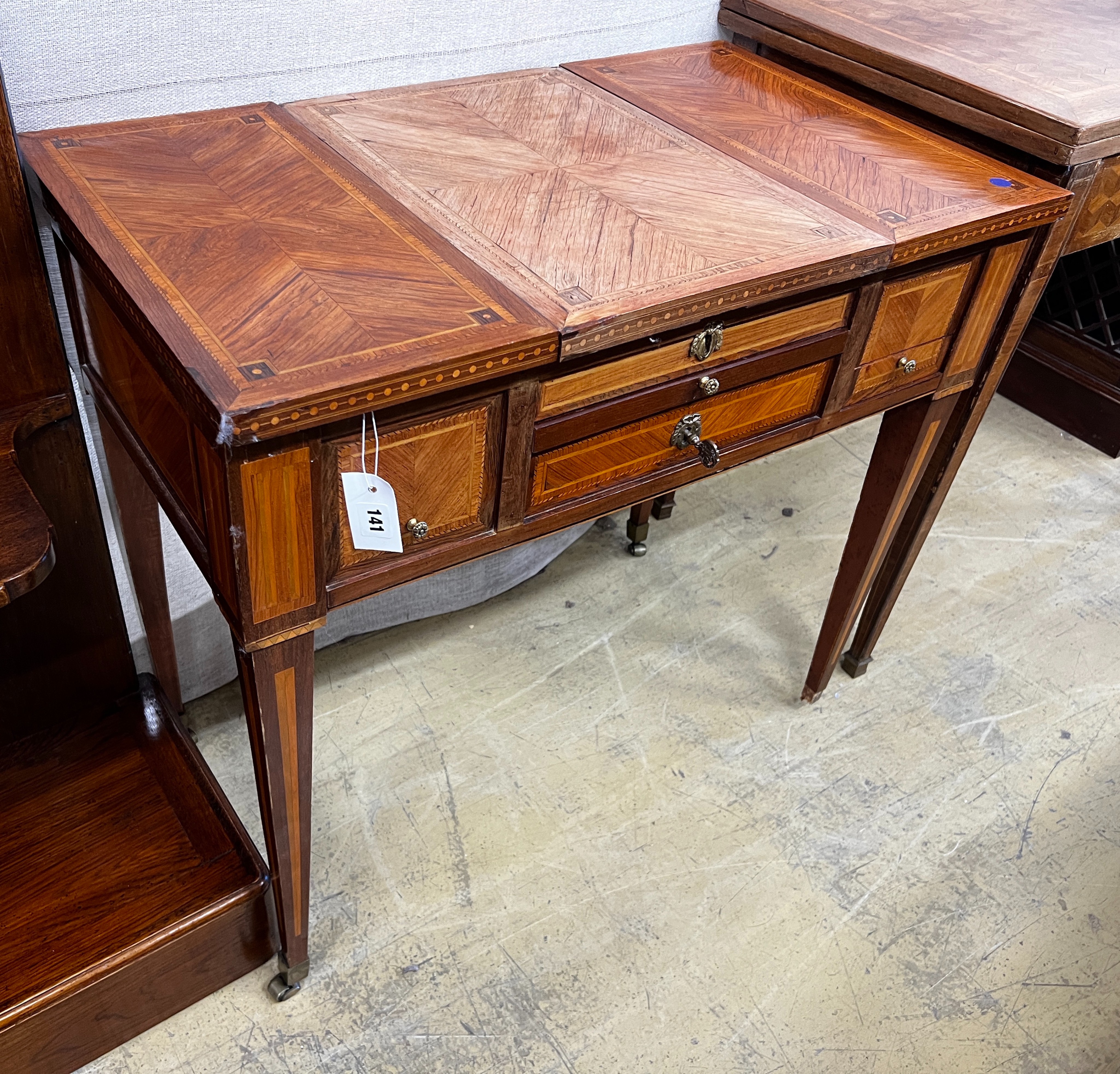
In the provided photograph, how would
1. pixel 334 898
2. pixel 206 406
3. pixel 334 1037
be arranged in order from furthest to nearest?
pixel 334 898 < pixel 334 1037 < pixel 206 406

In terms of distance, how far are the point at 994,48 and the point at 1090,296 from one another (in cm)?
125

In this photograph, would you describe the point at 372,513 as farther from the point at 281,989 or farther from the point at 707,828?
the point at 707,828

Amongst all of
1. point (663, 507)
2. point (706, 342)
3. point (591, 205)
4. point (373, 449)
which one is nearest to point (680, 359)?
point (706, 342)

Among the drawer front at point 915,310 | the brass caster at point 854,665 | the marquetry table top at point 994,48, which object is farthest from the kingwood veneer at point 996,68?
the brass caster at point 854,665

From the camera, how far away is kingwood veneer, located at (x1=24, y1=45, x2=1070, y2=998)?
2.90 feet

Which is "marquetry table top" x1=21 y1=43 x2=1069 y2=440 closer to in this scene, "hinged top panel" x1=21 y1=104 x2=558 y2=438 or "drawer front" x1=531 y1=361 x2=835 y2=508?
"hinged top panel" x1=21 y1=104 x2=558 y2=438

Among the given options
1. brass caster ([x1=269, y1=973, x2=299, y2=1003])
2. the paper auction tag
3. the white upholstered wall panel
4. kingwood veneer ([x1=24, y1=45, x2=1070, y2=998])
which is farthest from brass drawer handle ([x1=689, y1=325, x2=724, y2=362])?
brass caster ([x1=269, y1=973, x2=299, y2=1003])

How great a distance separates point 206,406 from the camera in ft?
2.63

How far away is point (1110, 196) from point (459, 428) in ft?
3.10

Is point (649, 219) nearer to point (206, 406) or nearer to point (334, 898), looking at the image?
point (206, 406)

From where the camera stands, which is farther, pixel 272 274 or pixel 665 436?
pixel 665 436

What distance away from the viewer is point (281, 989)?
4.40ft

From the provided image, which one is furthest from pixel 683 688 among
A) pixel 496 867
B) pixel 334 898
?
pixel 334 898

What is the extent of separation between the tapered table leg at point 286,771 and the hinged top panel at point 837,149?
2.46 ft
